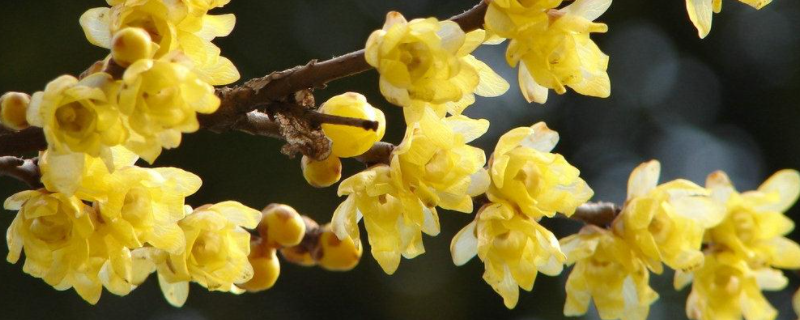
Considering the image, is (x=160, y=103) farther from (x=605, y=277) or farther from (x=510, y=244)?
(x=605, y=277)

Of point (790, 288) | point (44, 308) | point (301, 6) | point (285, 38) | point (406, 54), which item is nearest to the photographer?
point (406, 54)

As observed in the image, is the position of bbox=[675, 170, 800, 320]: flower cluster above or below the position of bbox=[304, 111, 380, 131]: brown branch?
below

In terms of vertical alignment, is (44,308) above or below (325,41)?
below

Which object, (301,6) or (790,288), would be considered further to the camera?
(790,288)

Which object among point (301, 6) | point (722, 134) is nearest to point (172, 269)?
point (301, 6)

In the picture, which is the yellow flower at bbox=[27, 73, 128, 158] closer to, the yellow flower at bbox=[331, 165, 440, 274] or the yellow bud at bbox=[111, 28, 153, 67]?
the yellow bud at bbox=[111, 28, 153, 67]

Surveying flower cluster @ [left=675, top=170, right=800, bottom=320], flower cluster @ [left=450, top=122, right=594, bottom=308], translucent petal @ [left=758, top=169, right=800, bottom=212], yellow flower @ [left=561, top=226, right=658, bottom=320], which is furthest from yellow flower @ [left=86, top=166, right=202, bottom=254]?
translucent petal @ [left=758, top=169, right=800, bottom=212]

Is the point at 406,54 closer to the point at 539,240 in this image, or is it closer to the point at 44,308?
the point at 539,240
